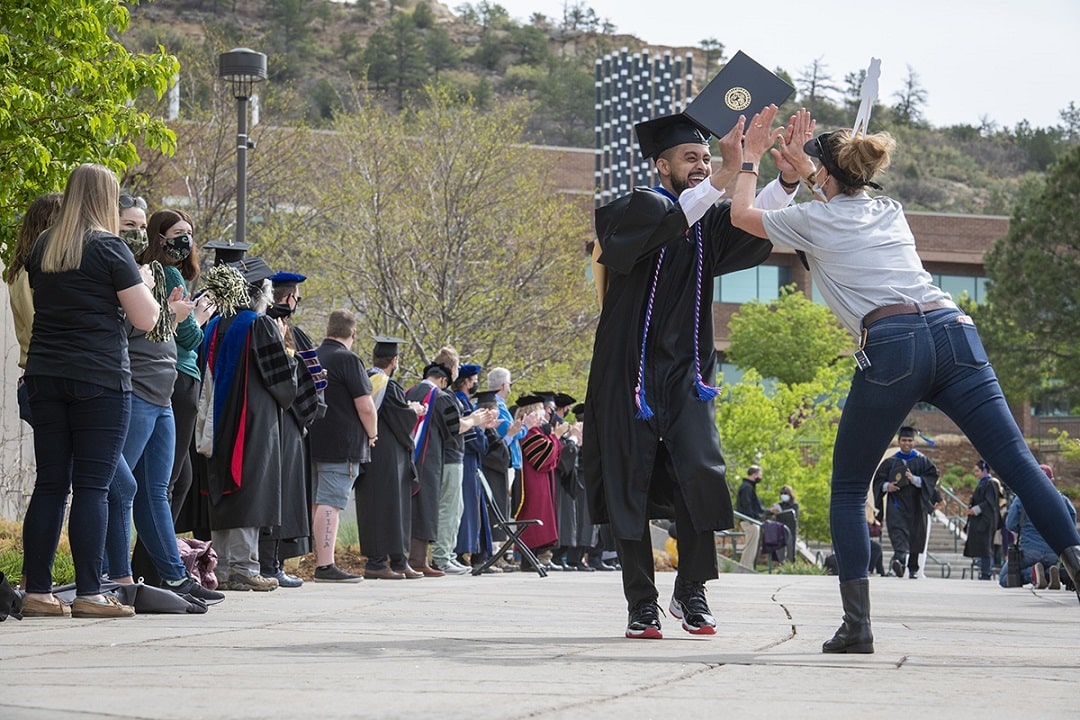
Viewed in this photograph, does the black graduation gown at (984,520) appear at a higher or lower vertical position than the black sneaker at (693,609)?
lower

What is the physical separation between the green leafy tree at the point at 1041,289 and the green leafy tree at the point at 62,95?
1599 inches

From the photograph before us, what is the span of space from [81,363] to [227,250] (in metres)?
3.37

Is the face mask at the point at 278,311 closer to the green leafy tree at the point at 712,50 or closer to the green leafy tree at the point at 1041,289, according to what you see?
the green leafy tree at the point at 1041,289

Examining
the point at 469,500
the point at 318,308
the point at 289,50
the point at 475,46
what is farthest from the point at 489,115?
the point at 475,46

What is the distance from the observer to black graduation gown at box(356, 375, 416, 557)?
42.4ft

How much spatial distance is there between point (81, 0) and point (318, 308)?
22301 millimetres

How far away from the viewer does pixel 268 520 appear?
9617mm

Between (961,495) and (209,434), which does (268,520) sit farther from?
(961,495)

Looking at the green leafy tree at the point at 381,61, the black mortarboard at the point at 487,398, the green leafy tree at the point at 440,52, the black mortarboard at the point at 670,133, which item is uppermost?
the green leafy tree at the point at 440,52

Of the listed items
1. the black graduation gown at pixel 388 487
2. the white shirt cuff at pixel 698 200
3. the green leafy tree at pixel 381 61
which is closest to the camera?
the white shirt cuff at pixel 698 200

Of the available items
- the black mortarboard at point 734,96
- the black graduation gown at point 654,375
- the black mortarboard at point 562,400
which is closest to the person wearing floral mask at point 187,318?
the black graduation gown at point 654,375

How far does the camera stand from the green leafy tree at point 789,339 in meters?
69.9

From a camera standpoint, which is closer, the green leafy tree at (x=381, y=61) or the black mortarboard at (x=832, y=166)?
the black mortarboard at (x=832, y=166)

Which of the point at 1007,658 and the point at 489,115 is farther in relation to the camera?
the point at 489,115
